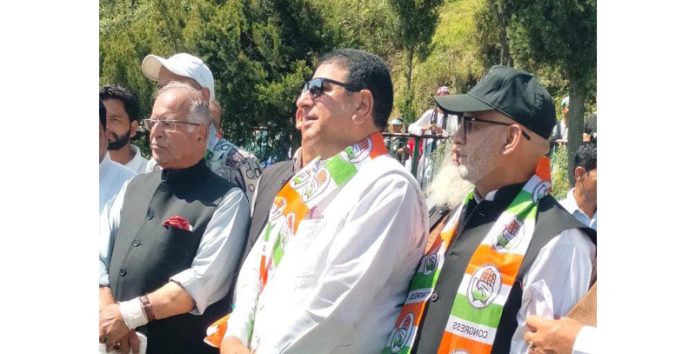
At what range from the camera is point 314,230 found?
221 cm

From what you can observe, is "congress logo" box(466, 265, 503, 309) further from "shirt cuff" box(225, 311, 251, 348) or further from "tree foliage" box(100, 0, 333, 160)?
"tree foliage" box(100, 0, 333, 160)

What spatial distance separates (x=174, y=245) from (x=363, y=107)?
2.65 ft

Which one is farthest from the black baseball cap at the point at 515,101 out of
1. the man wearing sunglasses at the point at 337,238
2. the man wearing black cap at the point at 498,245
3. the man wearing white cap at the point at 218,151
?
the man wearing white cap at the point at 218,151

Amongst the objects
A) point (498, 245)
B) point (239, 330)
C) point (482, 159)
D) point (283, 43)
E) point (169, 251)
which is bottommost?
point (239, 330)

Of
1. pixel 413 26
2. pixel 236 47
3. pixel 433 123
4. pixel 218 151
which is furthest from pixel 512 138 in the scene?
pixel 236 47

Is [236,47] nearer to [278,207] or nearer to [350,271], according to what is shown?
[278,207]

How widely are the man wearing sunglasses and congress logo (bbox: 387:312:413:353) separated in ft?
0.11

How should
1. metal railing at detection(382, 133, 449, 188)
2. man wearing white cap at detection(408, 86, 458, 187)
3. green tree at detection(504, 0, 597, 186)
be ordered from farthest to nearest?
metal railing at detection(382, 133, 449, 188)
man wearing white cap at detection(408, 86, 458, 187)
green tree at detection(504, 0, 597, 186)

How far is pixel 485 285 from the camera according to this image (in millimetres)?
2002

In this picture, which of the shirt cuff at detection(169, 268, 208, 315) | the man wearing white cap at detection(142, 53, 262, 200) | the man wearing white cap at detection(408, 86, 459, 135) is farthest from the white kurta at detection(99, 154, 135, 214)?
the man wearing white cap at detection(408, 86, 459, 135)

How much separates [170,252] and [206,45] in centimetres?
549

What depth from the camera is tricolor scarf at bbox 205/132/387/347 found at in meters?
2.28

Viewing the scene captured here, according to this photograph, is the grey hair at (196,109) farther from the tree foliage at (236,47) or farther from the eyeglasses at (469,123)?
the tree foliage at (236,47)

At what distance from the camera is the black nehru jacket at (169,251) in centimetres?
270
